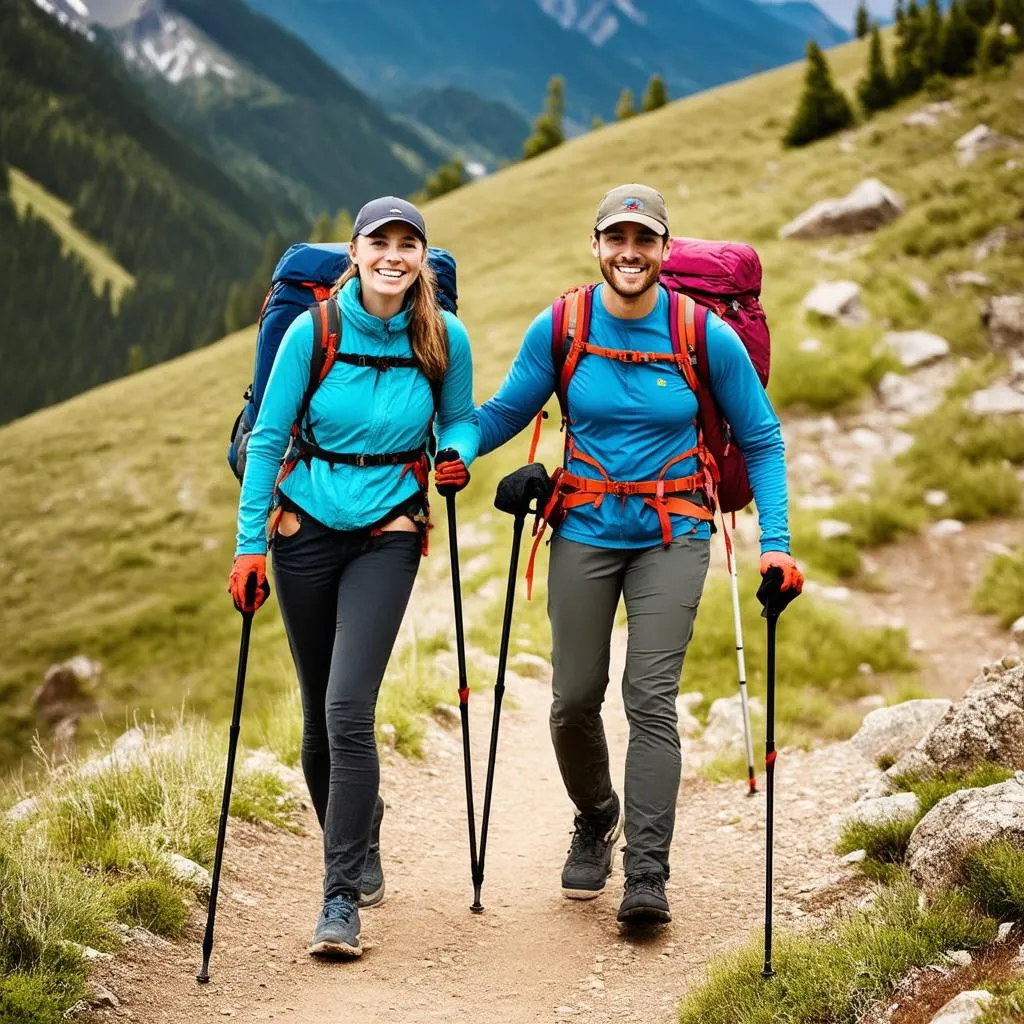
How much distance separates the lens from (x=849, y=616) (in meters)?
13.4

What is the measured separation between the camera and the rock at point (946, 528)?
15117 millimetres

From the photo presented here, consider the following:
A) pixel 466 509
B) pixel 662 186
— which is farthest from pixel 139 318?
pixel 466 509

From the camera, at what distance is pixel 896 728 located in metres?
8.25

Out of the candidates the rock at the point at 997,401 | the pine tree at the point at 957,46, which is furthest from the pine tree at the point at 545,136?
the rock at the point at 997,401

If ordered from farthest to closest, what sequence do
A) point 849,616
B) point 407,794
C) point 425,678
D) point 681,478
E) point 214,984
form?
point 849,616, point 425,678, point 407,794, point 681,478, point 214,984

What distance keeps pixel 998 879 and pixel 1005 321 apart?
1705 cm

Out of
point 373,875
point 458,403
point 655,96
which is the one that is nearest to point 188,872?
point 373,875

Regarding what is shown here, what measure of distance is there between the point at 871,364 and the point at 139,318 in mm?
182622

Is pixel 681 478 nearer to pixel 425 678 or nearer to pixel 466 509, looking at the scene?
pixel 425 678

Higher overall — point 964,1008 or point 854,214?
point 854,214

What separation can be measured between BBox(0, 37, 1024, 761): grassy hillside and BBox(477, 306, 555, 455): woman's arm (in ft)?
19.8

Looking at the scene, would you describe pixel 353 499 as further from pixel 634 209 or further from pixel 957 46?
pixel 957 46

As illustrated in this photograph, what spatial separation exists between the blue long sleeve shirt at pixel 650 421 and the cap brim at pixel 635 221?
1.14 feet

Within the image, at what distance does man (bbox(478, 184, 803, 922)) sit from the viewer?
18.1 ft
